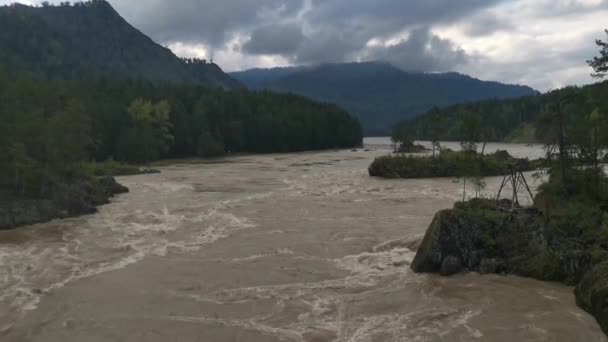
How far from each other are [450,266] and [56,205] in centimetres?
2722

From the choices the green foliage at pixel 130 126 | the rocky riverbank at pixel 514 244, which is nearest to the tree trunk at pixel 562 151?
the rocky riverbank at pixel 514 244

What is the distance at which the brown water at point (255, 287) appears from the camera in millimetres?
14070

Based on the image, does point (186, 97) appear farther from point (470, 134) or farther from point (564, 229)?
point (564, 229)

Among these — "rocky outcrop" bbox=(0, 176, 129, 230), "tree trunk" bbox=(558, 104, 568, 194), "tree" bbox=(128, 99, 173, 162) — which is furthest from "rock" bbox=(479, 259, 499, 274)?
"tree" bbox=(128, 99, 173, 162)

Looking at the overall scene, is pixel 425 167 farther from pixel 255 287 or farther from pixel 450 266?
pixel 255 287

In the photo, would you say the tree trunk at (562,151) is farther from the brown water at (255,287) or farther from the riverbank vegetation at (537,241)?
the brown water at (255,287)

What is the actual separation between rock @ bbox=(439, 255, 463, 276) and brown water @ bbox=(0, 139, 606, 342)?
1.72ft

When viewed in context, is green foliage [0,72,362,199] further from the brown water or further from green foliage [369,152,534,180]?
green foliage [369,152,534,180]

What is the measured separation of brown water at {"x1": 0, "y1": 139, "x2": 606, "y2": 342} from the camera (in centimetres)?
1407

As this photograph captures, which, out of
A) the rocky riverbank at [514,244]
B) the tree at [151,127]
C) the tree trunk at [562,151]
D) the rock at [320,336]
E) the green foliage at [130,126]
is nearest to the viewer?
the rock at [320,336]

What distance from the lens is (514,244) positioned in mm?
19672

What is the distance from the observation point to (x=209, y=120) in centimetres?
12119

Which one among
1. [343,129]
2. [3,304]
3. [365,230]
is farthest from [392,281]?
[343,129]

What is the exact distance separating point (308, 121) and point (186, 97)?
107 feet
